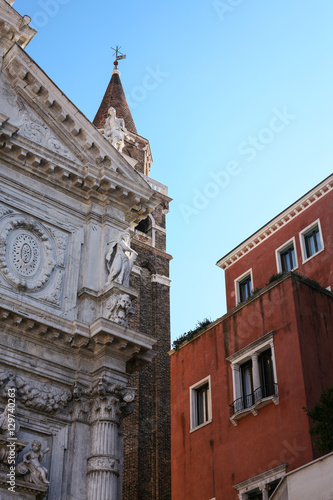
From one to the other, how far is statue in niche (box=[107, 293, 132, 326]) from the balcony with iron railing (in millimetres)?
4347

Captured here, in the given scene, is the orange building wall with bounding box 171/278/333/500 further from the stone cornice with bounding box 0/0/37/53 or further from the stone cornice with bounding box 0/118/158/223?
the stone cornice with bounding box 0/0/37/53

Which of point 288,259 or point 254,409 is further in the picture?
point 288,259

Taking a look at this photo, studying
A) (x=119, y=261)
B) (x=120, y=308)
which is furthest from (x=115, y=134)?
(x=120, y=308)

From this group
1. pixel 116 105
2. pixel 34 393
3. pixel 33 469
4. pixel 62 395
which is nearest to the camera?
pixel 33 469

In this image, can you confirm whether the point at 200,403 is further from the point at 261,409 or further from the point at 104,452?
the point at 104,452

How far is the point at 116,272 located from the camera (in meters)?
18.9

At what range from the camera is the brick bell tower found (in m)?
32.2

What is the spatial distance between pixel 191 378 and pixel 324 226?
6.59m

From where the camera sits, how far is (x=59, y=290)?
18.5 metres

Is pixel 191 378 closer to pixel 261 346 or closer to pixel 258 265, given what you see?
pixel 261 346

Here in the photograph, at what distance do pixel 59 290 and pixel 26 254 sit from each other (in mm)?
1135

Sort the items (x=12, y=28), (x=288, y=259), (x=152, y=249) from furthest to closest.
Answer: (x=152, y=249) < (x=288, y=259) < (x=12, y=28)

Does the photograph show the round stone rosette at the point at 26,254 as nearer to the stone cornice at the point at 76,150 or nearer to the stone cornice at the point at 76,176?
the stone cornice at the point at 76,176

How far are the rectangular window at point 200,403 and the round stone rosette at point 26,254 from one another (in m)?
6.67
